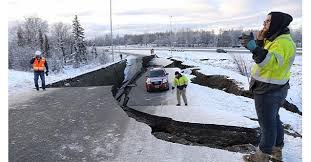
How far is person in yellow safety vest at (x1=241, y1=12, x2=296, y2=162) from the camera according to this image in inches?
183

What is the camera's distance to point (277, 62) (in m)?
4.60

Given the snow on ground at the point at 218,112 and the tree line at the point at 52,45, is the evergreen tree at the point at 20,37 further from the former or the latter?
the snow on ground at the point at 218,112

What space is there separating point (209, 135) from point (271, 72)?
335 centimetres

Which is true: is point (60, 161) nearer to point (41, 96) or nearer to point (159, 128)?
point (159, 128)

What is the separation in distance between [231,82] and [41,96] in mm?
14163

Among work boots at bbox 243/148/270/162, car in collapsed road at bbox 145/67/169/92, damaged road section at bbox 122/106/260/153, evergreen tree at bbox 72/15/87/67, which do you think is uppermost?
evergreen tree at bbox 72/15/87/67

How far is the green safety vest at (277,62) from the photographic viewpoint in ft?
15.0

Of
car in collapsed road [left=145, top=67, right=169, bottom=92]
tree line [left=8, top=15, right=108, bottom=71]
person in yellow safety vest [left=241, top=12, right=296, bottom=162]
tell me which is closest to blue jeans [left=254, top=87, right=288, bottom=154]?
person in yellow safety vest [left=241, top=12, right=296, bottom=162]

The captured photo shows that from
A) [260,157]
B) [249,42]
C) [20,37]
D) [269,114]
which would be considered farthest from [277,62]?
[20,37]

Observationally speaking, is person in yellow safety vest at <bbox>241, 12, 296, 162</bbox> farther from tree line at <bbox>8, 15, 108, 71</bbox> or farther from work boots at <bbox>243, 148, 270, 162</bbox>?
tree line at <bbox>8, 15, 108, 71</bbox>

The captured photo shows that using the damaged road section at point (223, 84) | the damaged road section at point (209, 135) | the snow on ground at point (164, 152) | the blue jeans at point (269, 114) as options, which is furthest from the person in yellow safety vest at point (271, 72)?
the damaged road section at point (223, 84)

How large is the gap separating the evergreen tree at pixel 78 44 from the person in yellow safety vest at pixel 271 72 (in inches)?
2999
